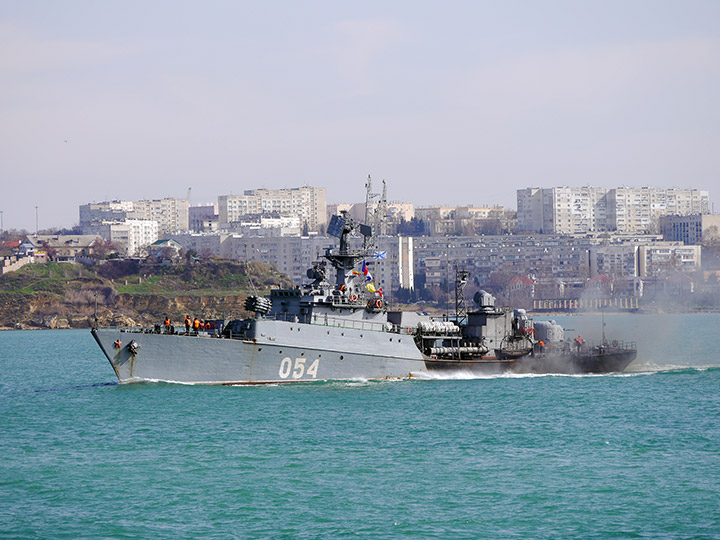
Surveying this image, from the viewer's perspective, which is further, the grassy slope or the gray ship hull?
the grassy slope

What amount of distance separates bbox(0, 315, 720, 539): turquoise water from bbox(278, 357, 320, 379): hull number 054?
2.51ft

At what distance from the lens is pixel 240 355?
42.7m

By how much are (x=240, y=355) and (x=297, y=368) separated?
264cm

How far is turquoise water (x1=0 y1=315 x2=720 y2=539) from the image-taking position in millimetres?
23891

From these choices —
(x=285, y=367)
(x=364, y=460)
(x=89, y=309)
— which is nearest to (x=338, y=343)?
(x=285, y=367)

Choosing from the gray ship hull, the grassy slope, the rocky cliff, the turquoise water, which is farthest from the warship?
the rocky cliff

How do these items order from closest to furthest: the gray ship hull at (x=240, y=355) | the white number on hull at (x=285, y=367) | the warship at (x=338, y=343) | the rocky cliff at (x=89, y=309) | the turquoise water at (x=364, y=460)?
the turquoise water at (x=364, y=460), the gray ship hull at (x=240, y=355), the warship at (x=338, y=343), the white number on hull at (x=285, y=367), the rocky cliff at (x=89, y=309)

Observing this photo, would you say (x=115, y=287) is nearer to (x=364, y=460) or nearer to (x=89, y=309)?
(x=89, y=309)

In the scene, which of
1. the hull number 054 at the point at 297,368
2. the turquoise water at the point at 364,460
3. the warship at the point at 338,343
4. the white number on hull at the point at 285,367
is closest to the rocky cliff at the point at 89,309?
the warship at the point at 338,343

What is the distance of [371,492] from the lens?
26328 mm

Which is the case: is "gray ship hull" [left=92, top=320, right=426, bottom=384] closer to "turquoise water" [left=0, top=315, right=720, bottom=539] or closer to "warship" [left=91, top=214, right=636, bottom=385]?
"warship" [left=91, top=214, right=636, bottom=385]

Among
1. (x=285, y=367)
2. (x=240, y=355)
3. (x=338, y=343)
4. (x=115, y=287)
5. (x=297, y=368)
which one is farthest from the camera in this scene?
(x=115, y=287)

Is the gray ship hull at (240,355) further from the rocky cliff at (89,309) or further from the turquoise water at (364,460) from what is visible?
the rocky cliff at (89,309)

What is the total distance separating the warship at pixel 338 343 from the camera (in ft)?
139
